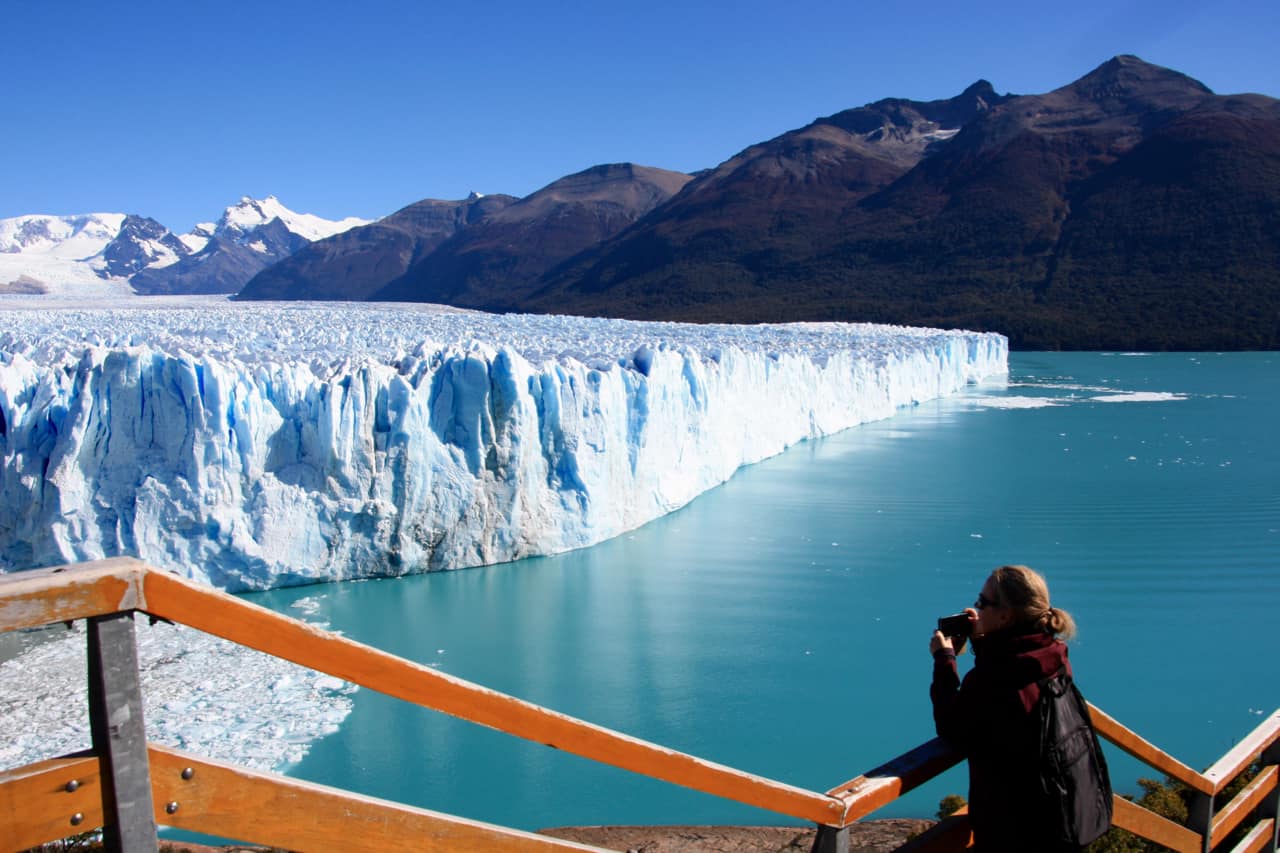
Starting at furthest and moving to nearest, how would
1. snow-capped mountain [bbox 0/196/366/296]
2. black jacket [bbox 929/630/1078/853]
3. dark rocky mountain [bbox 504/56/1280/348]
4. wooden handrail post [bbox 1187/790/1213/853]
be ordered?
snow-capped mountain [bbox 0/196/366/296], dark rocky mountain [bbox 504/56/1280/348], wooden handrail post [bbox 1187/790/1213/853], black jacket [bbox 929/630/1078/853]

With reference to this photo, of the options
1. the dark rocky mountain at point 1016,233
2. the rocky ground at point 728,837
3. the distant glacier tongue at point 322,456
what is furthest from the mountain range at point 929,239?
the rocky ground at point 728,837

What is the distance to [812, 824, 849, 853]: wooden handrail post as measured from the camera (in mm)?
1168

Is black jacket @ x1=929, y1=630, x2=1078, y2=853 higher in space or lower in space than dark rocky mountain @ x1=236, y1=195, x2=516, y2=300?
lower

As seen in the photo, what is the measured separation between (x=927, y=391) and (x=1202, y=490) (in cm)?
1042

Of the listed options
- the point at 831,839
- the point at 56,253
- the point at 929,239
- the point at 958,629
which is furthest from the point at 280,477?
the point at 56,253

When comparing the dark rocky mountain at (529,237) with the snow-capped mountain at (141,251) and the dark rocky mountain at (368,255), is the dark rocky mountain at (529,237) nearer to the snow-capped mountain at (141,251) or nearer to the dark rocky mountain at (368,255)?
the dark rocky mountain at (368,255)

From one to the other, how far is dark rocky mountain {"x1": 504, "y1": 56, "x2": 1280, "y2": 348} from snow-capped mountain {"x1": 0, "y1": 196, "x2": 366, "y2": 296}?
26264mm

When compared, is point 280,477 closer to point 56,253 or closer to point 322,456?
point 322,456

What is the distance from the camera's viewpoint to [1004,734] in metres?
1.29

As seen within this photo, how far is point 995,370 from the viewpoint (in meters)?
27.9

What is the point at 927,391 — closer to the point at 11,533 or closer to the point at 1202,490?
the point at 1202,490

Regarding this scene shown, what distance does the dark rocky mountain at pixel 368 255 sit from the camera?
72688 mm

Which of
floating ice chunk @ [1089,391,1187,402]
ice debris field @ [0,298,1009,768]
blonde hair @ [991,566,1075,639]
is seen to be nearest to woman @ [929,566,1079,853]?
blonde hair @ [991,566,1075,639]

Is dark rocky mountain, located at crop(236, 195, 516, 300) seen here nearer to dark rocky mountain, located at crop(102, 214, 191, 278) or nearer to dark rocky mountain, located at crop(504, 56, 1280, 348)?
dark rocky mountain, located at crop(504, 56, 1280, 348)
